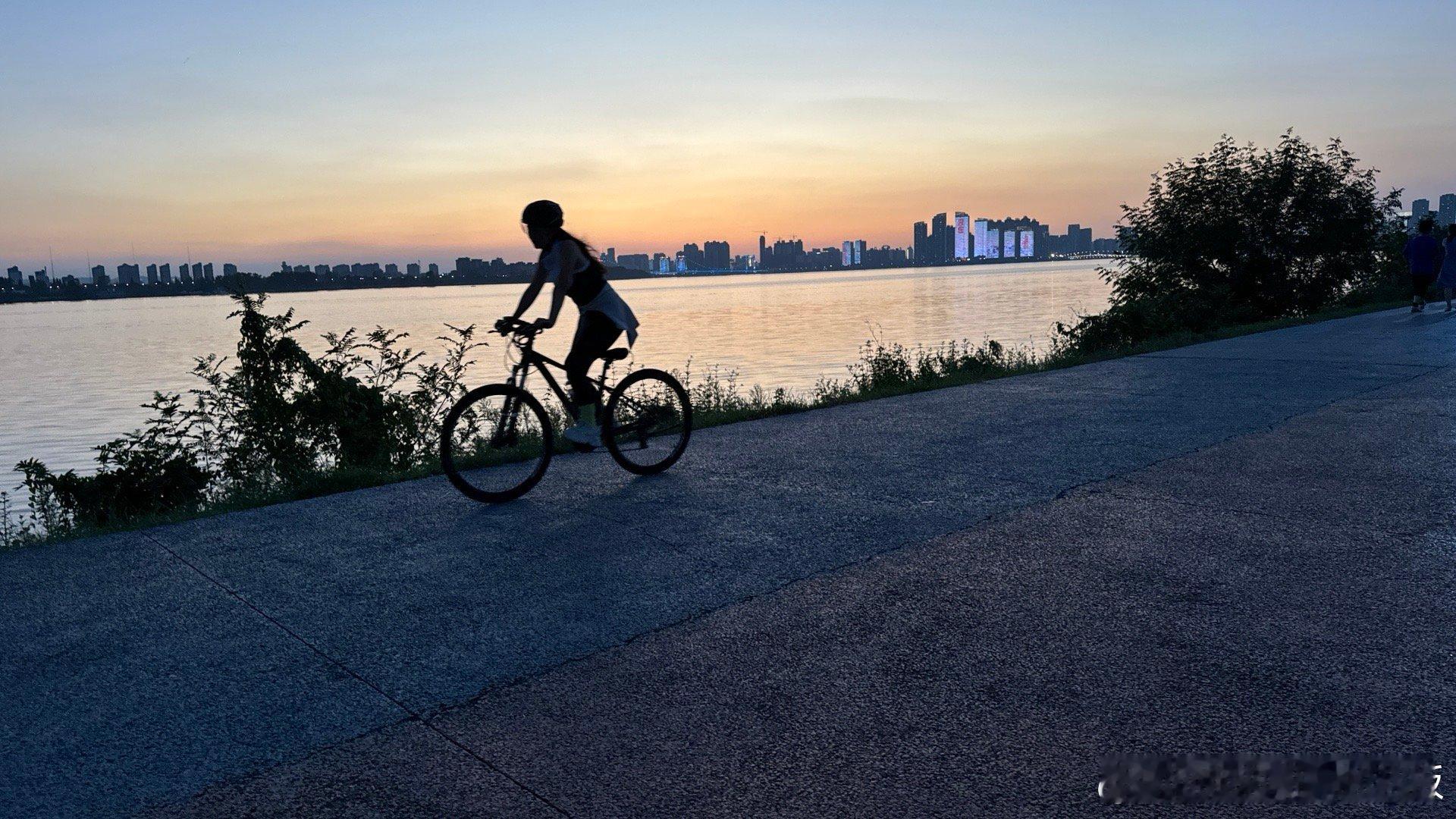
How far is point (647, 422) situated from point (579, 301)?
1175mm

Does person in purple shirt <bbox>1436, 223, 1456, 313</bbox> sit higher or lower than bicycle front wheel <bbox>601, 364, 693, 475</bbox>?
higher

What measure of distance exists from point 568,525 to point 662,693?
2706 mm

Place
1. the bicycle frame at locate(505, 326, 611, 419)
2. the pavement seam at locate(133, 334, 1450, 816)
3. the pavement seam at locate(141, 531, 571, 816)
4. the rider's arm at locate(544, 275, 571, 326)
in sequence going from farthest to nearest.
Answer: the bicycle frame at locate(505, 326, 611, 419) < the rider's arm at locate(544, 275, 571, 326) < the pavement seam at locate(133, 334, 1450, 816) < the pavement seam at locate(141, 531, 571, 816)

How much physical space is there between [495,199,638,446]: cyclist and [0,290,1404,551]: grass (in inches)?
57.6

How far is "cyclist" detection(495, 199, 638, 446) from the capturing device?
7176mm

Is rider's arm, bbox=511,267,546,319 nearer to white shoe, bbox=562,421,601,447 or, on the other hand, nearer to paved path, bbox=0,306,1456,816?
white shoe, bbox=562,421,601,447

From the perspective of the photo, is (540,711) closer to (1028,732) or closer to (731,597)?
(731,597)

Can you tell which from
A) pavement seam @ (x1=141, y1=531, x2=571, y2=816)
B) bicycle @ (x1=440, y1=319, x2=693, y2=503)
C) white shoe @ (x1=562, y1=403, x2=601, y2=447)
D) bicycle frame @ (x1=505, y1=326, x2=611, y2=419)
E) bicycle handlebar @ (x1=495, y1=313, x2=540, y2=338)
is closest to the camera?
pavement seam @ (x1=141, y1=531, x2=571, y2=816)

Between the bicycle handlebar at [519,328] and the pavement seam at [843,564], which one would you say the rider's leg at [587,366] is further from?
the pavement seam at [843,564]

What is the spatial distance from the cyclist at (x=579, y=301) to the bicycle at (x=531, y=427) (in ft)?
0.34

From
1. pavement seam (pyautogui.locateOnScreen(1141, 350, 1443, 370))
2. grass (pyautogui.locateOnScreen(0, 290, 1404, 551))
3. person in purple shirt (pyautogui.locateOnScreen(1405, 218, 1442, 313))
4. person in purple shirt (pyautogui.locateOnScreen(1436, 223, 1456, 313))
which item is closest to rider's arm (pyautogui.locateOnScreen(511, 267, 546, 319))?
grass (pyautogui.locateOnScreen(0, 290, 1404, 551))

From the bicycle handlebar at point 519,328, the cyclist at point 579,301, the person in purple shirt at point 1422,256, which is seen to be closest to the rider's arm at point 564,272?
the cyclist at point 579,301

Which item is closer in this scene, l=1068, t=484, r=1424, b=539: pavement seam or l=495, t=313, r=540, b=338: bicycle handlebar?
l=1068, t=484, r=1424, b=539: pavement seam

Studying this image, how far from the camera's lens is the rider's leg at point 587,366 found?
295 inches
